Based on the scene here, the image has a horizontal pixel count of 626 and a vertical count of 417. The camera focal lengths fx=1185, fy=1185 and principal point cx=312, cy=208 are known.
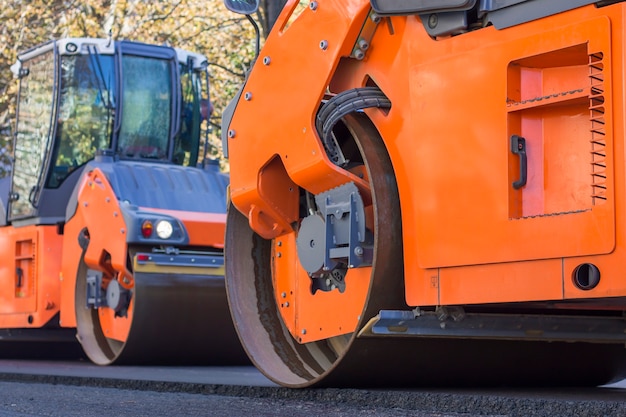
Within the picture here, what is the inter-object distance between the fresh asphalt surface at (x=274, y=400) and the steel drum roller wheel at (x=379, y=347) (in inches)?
4.0

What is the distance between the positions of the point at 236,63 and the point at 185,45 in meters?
1.13

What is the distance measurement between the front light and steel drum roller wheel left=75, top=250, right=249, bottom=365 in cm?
31

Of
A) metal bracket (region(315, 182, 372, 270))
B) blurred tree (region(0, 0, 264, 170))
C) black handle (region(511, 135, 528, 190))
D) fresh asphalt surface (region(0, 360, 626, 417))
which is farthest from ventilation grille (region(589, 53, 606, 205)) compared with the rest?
blurred tree (region(0, 0, 264, 170))

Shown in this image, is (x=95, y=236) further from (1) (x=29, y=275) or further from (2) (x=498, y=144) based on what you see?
(2) (x=498, y=144)

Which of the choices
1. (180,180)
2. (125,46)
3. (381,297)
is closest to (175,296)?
(180,180)

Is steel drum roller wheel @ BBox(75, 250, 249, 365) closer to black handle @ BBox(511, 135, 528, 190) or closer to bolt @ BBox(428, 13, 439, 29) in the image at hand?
bolt @ BBox(428, 13, 439, 29)

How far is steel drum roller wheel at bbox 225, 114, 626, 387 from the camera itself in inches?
175

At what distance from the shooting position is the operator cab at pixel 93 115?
31.8ft

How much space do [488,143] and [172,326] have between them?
4438mm

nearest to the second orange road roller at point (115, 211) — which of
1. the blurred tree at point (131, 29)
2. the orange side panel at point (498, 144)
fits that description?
the orange side panel at point (498, 144)

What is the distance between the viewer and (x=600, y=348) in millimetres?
5273

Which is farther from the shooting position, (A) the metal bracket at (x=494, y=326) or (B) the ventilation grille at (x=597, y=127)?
(A) the metal bracket at (x=494, y=326)

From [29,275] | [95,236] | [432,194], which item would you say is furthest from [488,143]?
[29,275]

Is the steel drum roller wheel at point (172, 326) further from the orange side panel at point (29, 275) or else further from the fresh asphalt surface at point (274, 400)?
the fresh asphalt surface at point (274, 400)
